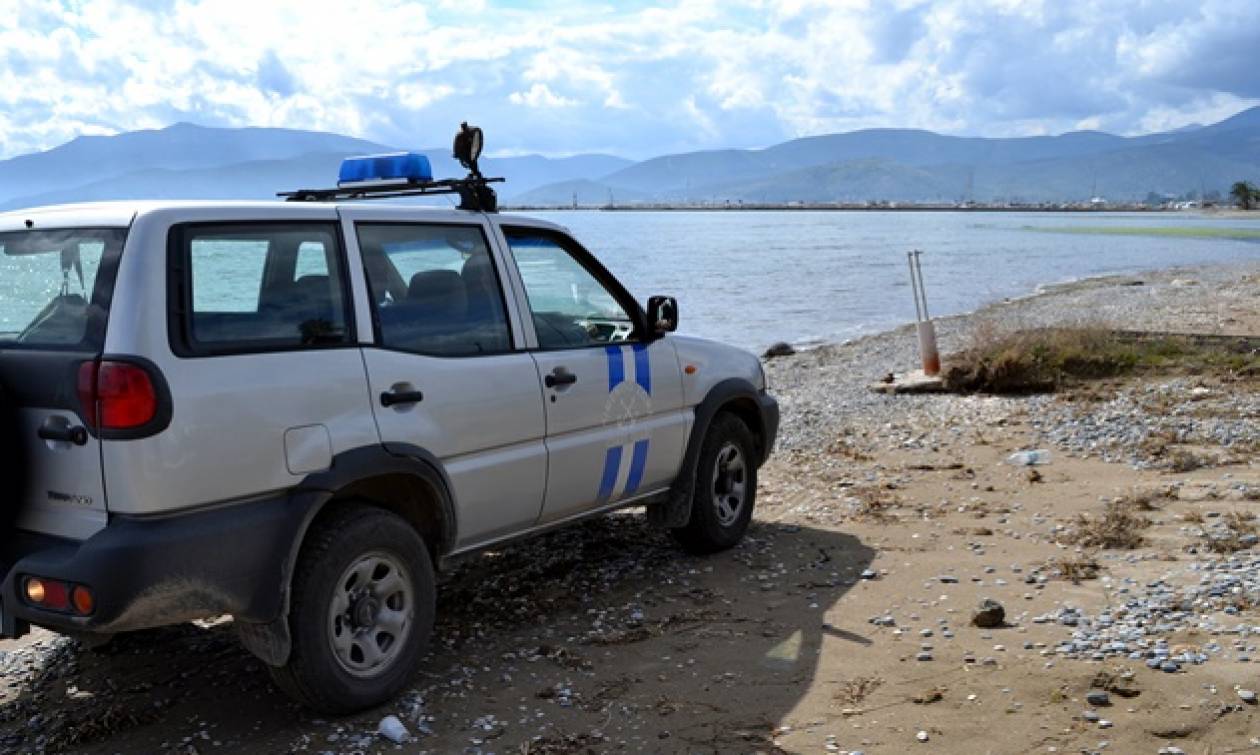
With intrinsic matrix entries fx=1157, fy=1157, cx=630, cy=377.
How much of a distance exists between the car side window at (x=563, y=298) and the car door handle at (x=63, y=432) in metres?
2.23

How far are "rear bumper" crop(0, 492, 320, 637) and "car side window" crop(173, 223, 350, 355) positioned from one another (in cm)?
61

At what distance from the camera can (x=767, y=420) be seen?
290 inches

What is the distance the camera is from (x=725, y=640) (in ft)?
18.2

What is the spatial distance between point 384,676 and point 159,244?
1905 millimetres

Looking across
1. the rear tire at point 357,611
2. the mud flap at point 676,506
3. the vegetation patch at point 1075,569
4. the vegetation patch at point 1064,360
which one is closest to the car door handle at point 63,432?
the rear tire at point 357,611

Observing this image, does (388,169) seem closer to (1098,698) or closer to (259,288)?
(259,288)

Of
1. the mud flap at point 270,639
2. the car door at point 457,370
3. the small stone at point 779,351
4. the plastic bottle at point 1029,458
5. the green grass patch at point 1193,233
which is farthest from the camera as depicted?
the green grass patch at point 1193,233

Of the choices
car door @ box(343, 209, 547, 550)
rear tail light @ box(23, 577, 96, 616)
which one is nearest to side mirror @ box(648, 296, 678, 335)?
car door @ box(343, 209, 547, 550)

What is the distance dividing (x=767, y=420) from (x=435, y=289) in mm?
2864

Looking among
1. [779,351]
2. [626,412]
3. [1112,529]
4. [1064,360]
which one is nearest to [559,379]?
[626,412]

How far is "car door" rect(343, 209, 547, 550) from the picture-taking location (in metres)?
4.80

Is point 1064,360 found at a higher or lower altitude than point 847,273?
lower

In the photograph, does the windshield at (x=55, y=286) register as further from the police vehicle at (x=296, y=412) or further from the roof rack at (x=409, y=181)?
the roof rack at (x=409, y=181)

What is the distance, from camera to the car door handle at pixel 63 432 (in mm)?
3945
